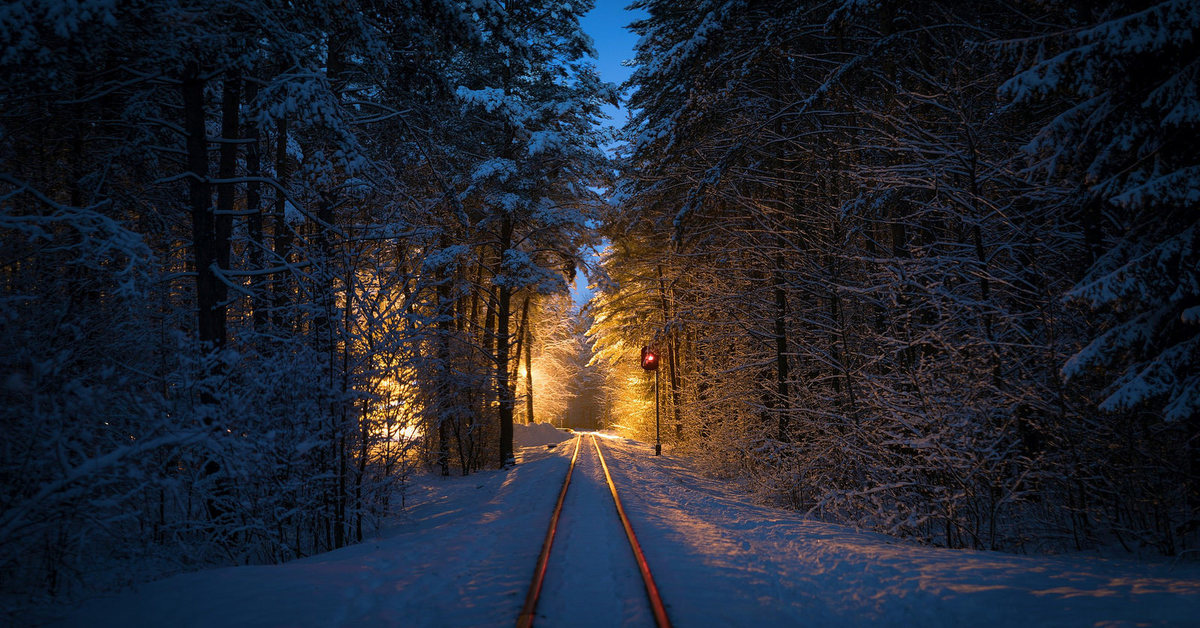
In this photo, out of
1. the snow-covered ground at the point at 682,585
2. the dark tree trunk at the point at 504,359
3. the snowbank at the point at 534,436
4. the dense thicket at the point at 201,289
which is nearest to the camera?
the snow-covered ground at the point at 682,585

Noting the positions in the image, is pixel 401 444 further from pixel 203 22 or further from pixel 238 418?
pixel 203 22

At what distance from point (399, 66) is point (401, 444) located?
26.8 ft

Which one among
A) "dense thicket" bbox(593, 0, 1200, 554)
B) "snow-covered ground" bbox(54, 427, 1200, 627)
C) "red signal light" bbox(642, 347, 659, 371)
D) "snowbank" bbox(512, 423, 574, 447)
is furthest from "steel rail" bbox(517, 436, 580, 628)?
"snowbank" bbox(512, 423, 574, 447)

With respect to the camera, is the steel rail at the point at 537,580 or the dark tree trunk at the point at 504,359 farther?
the dark tree trunk at the point at 504,359

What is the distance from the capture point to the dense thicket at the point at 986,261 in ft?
16.4

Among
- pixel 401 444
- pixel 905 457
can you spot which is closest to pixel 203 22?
pixel 401 444

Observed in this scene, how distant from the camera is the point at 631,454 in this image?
68.2 feet

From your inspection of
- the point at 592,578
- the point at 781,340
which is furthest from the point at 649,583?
the point at 781,340

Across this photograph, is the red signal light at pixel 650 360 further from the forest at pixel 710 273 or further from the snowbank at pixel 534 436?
the snowbank at pixel 534 436

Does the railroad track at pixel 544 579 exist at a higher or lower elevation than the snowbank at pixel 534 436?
higher

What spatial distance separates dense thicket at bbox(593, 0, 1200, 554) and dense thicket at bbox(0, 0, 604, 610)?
6.47 meters

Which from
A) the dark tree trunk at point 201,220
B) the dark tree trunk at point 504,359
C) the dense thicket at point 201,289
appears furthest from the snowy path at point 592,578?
the dark tree trunk at point 504,359

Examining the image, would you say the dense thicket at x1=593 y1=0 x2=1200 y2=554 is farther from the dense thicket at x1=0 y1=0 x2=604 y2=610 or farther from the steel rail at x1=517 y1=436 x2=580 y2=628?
the dense thicket at x1=0 y1=0 x2=604 y2=610

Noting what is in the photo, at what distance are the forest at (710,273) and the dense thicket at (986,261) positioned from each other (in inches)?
2.1
